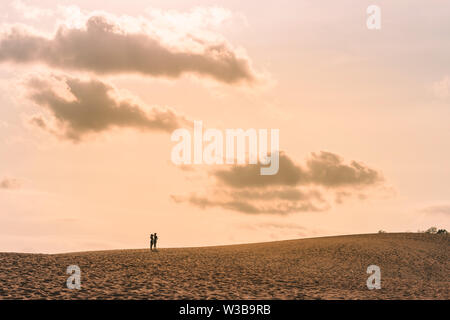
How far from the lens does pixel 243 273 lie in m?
34.1

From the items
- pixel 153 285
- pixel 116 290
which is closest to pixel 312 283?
pixel 153 285

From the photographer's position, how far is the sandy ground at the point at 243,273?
88.3 ft

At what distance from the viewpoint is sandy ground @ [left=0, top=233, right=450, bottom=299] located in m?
26.9

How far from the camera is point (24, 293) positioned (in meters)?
24.8
